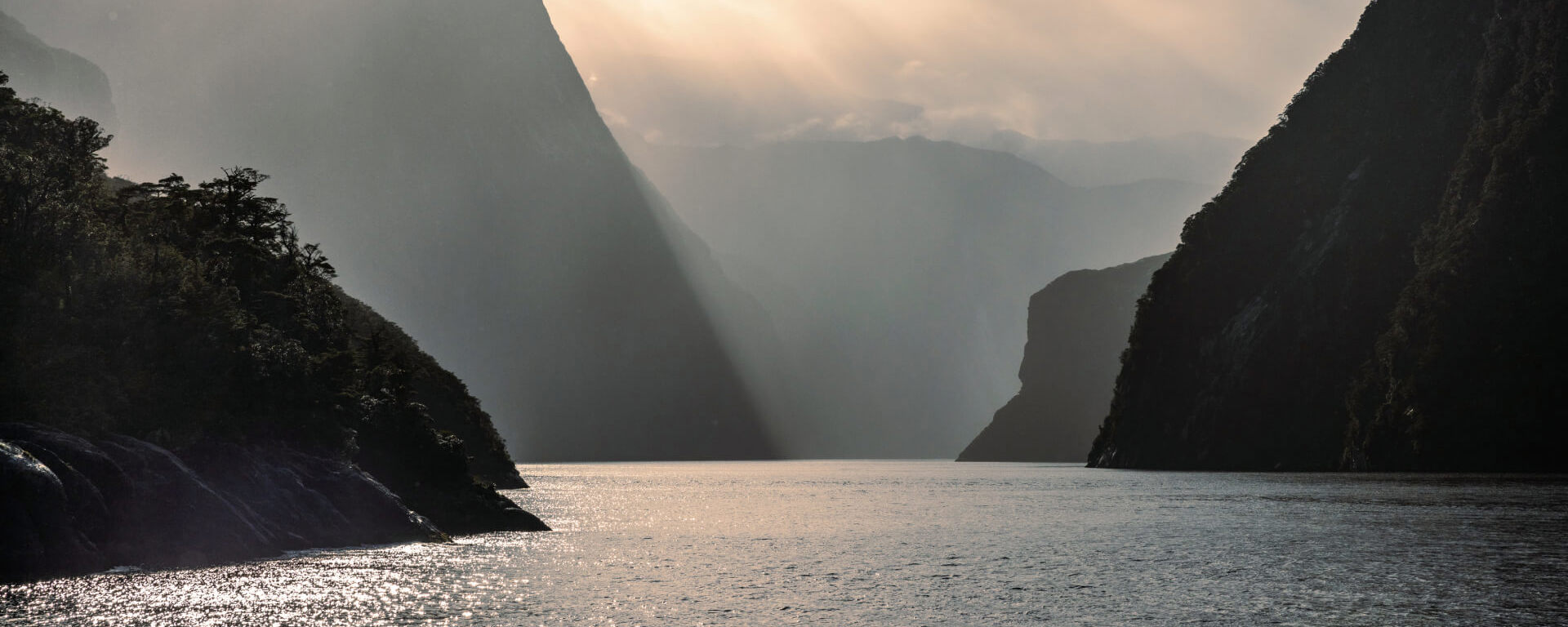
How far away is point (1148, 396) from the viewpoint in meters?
173

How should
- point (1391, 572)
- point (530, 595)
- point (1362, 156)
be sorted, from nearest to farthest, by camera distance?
point (530, 595), point (1391, 572), point (1362, 156)

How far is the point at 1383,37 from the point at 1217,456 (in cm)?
6072

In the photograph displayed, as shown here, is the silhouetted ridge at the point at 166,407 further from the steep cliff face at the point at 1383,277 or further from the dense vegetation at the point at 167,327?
the steep cliff face at the point at 1383,277

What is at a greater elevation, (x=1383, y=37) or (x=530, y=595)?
(x=1383, y=37)

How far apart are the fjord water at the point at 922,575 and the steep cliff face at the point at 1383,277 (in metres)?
52.0

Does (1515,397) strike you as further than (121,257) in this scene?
Yes

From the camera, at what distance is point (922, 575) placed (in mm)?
38031

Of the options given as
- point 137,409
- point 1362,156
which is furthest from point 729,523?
point 1362,156

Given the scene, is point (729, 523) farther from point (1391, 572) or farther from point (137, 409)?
point (1391, 572)

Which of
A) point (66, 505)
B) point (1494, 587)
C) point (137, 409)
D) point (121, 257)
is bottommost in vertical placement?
point (1494, 587)

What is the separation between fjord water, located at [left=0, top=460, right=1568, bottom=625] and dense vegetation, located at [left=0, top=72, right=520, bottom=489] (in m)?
9.54

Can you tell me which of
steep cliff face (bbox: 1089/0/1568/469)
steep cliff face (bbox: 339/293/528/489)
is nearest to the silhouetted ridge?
steep cliff face (bbox: 339/293/528/489)

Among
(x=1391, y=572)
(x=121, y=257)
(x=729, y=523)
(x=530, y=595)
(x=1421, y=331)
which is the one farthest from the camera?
(x=1421, y=331)

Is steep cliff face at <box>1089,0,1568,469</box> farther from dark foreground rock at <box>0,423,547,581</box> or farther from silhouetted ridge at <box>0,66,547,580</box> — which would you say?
dark foreground rock at <box>0,423,547,581</box>
